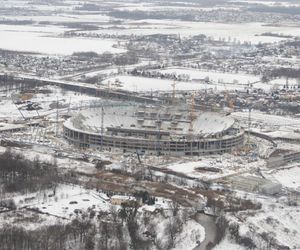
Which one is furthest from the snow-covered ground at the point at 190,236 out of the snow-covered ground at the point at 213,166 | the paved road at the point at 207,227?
the snow-covered ground at the point at 213,166

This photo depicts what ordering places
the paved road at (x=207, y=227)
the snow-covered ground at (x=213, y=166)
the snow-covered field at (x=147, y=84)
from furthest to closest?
the snow-covered field at (x=147, y=84)
the snow-covered ground at (x=213, y=166)
the paved road at (x=207, y=227)

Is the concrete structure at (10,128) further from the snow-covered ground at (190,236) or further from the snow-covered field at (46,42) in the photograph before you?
the snow-covered field at (46,42)

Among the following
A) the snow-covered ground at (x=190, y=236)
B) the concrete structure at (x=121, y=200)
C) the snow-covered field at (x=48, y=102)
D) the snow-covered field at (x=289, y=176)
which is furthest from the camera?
the snow-covered field at (x=48, y=102)

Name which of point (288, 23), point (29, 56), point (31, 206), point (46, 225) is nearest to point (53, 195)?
point (31, 206)

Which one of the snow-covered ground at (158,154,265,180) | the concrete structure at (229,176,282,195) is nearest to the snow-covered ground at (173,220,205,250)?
the concrete structure at (229,176,282,195)

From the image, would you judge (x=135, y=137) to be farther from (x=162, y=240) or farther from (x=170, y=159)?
(x=162, y=240)

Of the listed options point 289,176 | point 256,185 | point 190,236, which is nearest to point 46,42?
point 289,176

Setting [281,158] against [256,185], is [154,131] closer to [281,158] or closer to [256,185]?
[281,158]
